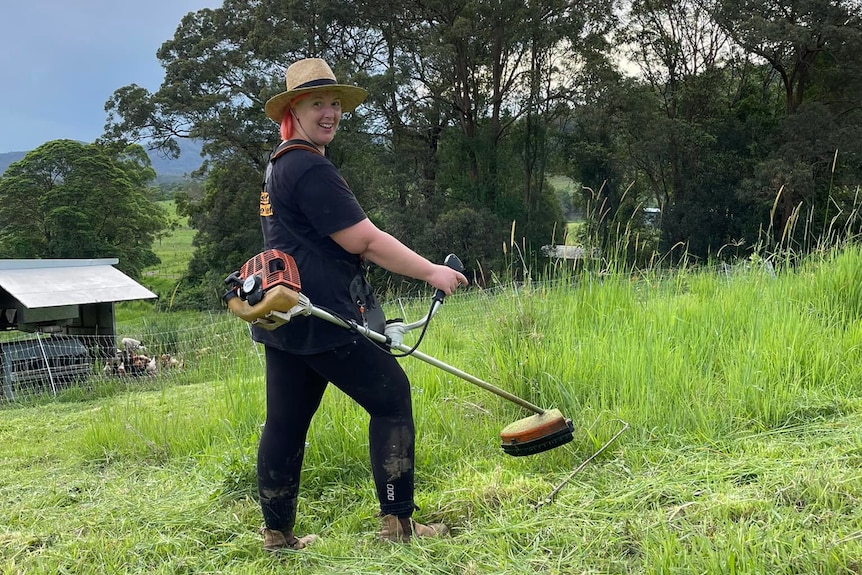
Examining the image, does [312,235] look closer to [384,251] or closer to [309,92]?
[384,251]

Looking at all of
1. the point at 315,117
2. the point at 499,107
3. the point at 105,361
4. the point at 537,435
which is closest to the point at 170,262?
the point at 499,107

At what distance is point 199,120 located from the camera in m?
23.5

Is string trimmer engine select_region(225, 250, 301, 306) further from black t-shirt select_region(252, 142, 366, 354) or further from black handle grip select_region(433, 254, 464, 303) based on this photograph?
black handle grip select_region(433, 254, 464, 303)

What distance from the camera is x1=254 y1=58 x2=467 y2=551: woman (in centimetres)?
210

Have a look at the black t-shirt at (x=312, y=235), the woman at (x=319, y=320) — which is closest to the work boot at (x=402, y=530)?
the woman at (x=319, y=320)

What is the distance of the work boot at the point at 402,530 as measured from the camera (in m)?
2.26

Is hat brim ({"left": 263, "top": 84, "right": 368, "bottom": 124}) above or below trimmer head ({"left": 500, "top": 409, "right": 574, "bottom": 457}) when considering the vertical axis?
above

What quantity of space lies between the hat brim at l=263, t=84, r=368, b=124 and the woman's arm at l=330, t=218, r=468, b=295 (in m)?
0.48

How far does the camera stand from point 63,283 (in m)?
11.2

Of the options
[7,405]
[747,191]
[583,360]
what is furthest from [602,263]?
[747,191]

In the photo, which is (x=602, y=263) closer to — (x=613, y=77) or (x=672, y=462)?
(x=672, y=462)

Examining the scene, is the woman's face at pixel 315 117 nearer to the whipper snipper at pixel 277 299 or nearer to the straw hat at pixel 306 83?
the straw hat at pixel 306 83

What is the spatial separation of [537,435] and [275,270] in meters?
1.14

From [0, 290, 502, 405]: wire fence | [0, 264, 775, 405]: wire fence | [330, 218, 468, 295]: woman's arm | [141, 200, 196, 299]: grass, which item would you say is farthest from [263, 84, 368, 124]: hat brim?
[141, 200, 196, 299]: grass
